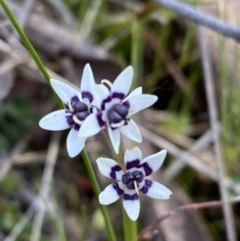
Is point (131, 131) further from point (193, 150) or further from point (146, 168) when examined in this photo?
point (193, 150)

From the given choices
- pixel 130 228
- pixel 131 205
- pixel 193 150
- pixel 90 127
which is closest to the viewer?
pixel 90 127

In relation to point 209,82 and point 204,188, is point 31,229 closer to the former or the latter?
point 204,188

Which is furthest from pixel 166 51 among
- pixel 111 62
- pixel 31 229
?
pixel 31 229

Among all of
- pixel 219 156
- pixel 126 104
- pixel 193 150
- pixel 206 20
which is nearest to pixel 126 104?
pixel 126 104

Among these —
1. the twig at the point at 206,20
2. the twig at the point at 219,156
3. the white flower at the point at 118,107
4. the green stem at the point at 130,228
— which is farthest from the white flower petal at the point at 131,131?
the twig at the point at 219,156

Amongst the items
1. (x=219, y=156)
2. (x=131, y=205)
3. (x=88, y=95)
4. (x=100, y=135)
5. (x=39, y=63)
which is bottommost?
(x=131, y=205)
